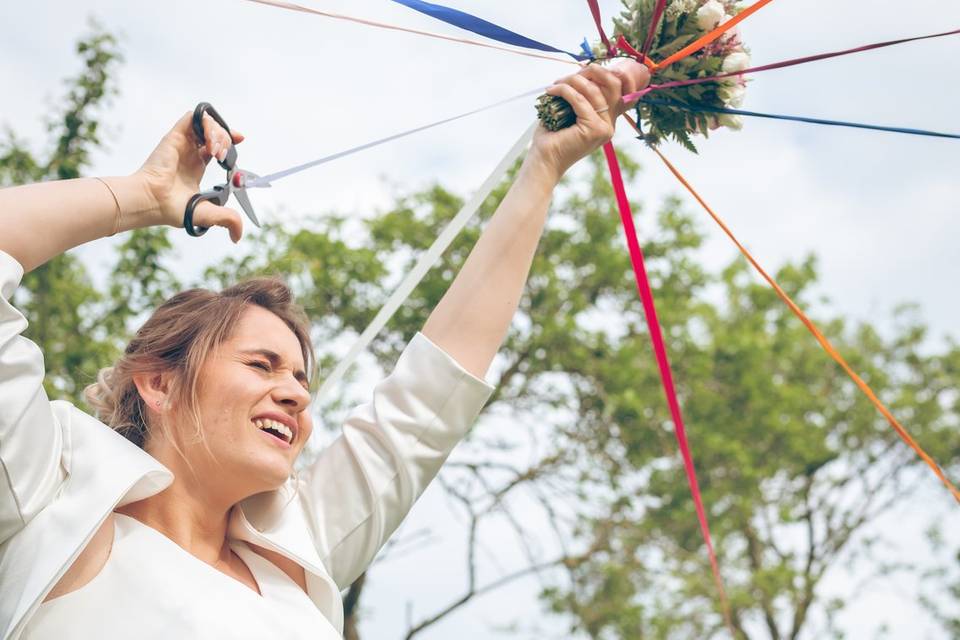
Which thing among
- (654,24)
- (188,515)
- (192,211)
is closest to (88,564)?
(188,515)

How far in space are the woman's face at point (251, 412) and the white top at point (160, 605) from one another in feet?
0.60

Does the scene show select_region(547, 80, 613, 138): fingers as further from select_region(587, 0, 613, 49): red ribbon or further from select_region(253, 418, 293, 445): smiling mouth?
select_region(253, 418, 293, 445): smiling mouth

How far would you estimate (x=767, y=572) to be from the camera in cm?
1308

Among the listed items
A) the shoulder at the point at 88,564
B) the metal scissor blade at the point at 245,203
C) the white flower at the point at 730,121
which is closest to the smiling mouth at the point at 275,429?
the shoulder at the point at 88,564

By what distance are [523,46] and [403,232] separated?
772 cm

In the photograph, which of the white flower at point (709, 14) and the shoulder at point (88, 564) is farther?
the white flower at point (709, 14)

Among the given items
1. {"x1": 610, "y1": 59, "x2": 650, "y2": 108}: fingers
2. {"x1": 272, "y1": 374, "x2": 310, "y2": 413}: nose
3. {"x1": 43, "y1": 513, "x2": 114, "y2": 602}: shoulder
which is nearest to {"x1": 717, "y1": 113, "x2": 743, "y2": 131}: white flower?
{"x1": 610, "y1": 59, "x2": 650, "y2": 108}: fingers

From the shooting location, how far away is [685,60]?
8.39 ft

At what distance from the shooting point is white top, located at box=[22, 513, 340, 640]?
175 cm

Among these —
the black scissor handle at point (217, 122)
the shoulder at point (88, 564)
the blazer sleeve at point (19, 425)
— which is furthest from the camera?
the black scissor handle at point (217, 122)

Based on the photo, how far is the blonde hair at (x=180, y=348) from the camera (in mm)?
2158

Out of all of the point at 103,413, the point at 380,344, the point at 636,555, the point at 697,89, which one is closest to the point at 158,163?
the point at 103,413

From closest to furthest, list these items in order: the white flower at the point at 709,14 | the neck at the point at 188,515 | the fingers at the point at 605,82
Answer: the neck at the point at 188,515, the fingers at the point at 605,82, the white flower at the point at 709,14

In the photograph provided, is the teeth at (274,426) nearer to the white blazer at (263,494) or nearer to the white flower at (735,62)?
the white blazer at (263,494)
